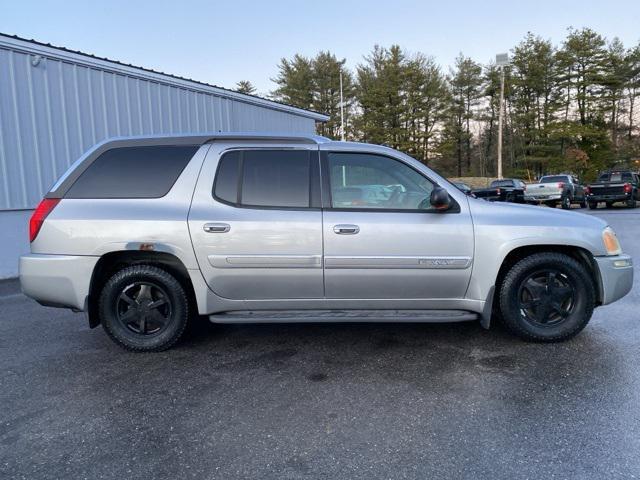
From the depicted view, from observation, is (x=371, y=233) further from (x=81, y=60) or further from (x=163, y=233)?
(x=81, y=60)

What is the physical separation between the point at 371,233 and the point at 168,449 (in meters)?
2.09

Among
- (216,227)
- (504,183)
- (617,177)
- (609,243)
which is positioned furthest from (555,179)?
(216,227)

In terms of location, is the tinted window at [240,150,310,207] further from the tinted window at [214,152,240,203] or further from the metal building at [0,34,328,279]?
the metal building at [0,34,328,279]

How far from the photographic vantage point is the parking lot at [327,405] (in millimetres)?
2303

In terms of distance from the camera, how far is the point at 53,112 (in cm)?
814

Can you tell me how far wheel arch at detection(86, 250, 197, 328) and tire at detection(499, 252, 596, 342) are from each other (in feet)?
8.97

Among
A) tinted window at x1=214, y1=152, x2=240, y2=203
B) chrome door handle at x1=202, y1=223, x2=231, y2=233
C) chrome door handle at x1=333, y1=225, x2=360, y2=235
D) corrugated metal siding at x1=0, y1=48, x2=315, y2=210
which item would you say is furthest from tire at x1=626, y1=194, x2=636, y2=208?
chrome door handle at x1=202, y1=223, x2=231, y2=233

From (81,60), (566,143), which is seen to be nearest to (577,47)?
(566,143)

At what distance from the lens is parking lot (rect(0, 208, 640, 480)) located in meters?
2.30

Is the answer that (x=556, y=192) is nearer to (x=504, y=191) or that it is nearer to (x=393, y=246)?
(x=504, y=191)

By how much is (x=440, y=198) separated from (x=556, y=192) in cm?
2157

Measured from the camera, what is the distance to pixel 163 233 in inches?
145

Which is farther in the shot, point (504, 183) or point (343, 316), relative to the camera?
point (504, 183)

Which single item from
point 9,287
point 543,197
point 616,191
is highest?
point 616,191
